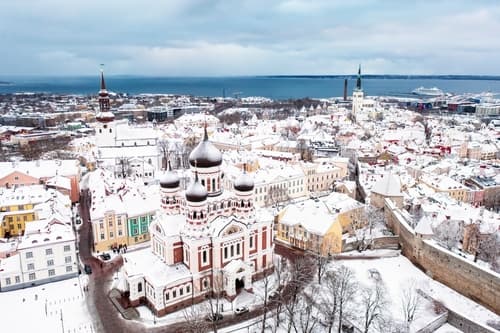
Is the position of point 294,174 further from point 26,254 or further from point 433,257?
point 26,254

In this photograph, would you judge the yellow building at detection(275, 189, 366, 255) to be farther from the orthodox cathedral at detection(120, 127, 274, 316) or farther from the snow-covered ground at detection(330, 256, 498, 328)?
the orthodox cathedral at detection(120, 127, 274, 316)

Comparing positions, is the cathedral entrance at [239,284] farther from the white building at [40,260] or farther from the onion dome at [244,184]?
the white building at [40,260]

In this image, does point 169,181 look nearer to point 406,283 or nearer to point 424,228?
point 406,283

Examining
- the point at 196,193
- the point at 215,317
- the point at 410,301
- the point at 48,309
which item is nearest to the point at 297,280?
the point at 215,317

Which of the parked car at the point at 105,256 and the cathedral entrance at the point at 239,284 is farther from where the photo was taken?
the parked car at the point at 105,256

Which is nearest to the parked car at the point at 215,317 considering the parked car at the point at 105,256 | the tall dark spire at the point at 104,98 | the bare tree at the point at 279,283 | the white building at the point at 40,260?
the bare tree at the point at 279,283

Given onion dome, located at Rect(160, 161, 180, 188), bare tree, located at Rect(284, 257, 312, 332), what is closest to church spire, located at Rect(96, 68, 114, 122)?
onion dome, located at Rect(160, 161, 180, 188)

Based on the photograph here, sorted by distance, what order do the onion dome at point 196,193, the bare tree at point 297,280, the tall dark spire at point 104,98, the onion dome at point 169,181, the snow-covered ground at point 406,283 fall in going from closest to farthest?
the bare tree at point 297,280, the snow-covered ground at point 406,283, the onion dome at point 196,193, the onion dome at point 169,181, the tall dark spire at point 104,98
